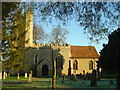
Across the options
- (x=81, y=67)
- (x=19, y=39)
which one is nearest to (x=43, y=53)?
(x=81, y=67)

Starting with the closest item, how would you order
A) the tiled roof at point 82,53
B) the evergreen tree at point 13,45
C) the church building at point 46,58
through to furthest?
the evergreen tree at point 13,45 → the church building at point 46,58 → the tiled roof at point 82,53

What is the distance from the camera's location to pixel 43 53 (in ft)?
115

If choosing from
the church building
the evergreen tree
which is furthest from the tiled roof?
the evergreen tree

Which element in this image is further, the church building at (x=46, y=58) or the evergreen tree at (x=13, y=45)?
the church building at (x=46, y=58)

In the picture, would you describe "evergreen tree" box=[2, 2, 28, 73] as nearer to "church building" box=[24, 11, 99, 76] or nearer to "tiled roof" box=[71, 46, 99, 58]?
"church building" box=[24, 11, 99, 76]

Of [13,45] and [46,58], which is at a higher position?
[13,45]

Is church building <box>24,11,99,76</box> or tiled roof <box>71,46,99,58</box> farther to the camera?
tiled roof <box>71,46,99,58</box>

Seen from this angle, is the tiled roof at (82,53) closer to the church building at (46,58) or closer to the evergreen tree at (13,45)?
the church building at (46,58)

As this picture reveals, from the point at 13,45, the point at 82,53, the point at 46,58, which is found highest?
the point at 13,45

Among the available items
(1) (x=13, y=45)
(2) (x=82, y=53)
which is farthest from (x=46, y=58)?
(1) (x=13, y=45)

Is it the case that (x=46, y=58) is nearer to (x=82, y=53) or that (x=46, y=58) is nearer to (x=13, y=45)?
(x=82, y=53)

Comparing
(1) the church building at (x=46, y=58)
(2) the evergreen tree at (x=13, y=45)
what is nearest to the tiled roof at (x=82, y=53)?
(1) the church building at (x=46, y=58)

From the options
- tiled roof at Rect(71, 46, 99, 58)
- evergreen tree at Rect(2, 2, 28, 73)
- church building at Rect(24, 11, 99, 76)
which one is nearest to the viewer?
evergreen tree at Rect(2, 2, 28, 73)

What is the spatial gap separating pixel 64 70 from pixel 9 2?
95.3 ft
